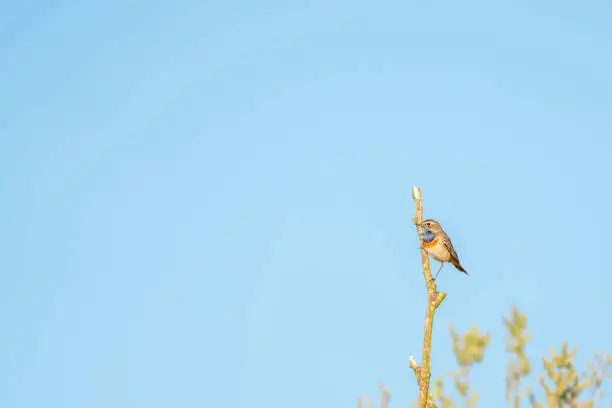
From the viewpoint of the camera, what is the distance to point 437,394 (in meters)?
10.0

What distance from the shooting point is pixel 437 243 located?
19.1 meters

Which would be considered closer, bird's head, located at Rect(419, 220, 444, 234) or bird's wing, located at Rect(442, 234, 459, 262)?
bird's head, located at Rect(419, 220, 444, 234)

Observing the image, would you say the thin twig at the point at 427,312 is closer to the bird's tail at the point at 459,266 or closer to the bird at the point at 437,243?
the bird at the point at 437,243

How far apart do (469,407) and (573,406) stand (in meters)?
1.36

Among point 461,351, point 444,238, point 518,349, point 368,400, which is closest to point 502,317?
point 518,349

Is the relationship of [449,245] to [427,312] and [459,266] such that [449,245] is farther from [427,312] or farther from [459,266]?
[427,312]

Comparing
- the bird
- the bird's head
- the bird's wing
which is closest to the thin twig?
the bird

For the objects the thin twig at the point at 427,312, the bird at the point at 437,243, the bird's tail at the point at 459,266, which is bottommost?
the thin twig at the point at 427,312

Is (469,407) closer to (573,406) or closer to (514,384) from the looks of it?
(514,384)

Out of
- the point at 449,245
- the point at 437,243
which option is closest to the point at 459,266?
the point at 449,245

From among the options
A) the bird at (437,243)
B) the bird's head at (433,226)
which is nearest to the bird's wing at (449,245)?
the bird at (437,243)

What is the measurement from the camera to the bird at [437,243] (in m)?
18.8

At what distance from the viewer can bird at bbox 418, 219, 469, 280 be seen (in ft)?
61.6

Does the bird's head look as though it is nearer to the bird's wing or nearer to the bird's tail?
the bird's wing
